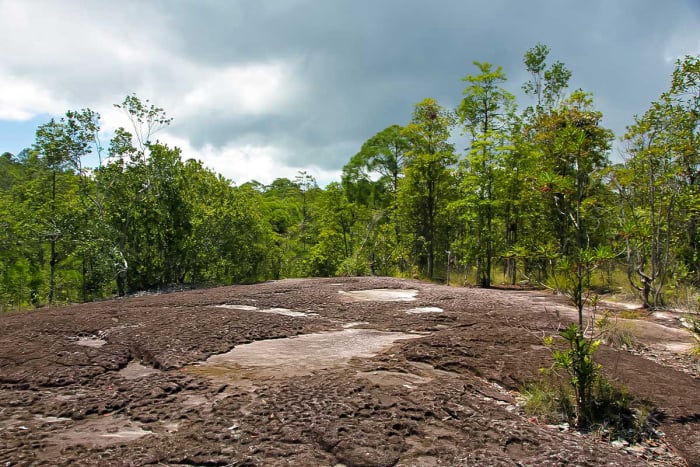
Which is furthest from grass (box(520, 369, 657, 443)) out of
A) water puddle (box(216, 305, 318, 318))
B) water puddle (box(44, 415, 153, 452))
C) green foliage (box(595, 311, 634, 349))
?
water puddle (box(216, 305, 318, 318))

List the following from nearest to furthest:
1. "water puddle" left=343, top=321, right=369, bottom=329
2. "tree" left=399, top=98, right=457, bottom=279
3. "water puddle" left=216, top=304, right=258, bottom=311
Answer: "water puddle" left=343, top=321, right=369, bottom=329, "water puddle" left=216, top=304, right=258, bottom=311, "tree" left=399, top=98, right=457, bottom=279

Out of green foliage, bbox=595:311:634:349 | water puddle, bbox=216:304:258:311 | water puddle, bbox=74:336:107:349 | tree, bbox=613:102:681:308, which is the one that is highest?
tree, bbox=613:102:681:308

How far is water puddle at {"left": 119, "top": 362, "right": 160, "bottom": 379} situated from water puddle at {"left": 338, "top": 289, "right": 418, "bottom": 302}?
5895 mm

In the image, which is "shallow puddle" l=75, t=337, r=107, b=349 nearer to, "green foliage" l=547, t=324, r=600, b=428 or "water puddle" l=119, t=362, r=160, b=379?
"water puddle" l=119, t=362, r=160, b=379

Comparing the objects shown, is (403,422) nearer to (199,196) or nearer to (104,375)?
(104,375)

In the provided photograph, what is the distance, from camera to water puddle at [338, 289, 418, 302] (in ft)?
33.7

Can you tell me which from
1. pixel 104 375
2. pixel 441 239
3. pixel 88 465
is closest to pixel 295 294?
pixel 104 375

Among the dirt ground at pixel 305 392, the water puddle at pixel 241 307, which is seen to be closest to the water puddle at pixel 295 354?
the dirt ground at pixel 305 392

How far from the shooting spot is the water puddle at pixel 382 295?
404 inches

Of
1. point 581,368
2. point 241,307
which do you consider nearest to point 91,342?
point 241,307

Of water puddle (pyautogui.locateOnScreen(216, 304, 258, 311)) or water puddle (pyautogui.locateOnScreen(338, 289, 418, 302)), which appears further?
water puddle (pyautogui.locateOnScreen(338, 289, 418, 302))

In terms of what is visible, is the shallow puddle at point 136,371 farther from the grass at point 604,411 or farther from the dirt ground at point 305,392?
the grass at point 604,411

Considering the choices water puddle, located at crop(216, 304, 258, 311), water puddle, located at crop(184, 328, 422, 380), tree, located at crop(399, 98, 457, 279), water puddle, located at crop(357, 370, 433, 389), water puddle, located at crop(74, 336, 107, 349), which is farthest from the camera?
tree, located at crop(399, 98, 457, 279)

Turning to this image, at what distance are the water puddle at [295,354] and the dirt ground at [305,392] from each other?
0.03 metres
